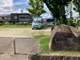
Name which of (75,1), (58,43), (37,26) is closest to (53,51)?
(58,43)

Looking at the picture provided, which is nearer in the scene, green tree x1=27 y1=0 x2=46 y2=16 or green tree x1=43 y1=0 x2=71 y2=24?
green tree x1=43 y1=0 x2=71 y2=24

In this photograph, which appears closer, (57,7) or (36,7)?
(57,7)

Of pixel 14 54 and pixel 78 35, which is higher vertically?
pixel 78 35

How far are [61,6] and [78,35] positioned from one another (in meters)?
9.69

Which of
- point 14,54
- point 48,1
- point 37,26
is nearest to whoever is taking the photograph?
point 14,54

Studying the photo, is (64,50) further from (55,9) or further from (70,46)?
(55,9)

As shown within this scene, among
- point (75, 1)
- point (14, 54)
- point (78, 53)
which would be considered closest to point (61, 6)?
point (75, 1)

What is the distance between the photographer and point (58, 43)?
450 inches

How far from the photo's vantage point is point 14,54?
13.0 m

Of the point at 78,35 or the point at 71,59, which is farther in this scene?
the point at 78,35

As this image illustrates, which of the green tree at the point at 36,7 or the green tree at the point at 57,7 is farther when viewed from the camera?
the green tree at the point at 36,7

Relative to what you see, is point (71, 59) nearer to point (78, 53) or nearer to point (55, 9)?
point (78, 53)

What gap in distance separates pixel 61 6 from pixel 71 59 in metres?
11.4

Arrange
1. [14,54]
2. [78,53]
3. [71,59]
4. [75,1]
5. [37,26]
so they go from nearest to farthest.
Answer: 1. [71,59]
2. [78,53]
3. [14,54]
4. [75,1]
5. [37,26]
